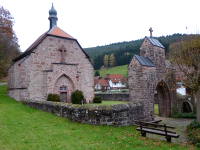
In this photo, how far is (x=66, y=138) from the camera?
9.95m

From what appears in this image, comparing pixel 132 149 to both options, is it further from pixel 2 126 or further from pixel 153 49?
pixel 153 49

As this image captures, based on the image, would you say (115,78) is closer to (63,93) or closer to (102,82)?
(102,82)

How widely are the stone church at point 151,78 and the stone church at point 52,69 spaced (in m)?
11.6

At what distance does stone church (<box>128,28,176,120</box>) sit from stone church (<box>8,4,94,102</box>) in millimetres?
11637

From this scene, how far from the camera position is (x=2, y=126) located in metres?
12.1

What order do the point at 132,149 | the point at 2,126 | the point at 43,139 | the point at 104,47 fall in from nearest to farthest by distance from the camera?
the point at 132,149
the point at 43,139
the point at 2,126
the point at 104,47

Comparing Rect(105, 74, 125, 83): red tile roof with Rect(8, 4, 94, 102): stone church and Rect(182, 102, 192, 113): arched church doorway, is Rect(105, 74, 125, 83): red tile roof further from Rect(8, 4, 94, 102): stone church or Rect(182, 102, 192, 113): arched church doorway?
Rect(182, 102, 192, 113): arched church doorway

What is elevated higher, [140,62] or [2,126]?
[140,62]

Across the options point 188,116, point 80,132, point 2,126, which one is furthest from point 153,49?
point 2,126

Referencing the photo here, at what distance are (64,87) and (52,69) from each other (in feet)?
9.44

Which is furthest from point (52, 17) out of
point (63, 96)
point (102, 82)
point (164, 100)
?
point (102, 82)

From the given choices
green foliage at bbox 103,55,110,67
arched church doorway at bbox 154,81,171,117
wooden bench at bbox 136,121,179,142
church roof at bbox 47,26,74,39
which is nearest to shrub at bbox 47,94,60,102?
church roof at bbox 47,26,74,39

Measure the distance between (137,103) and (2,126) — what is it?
27.6ft

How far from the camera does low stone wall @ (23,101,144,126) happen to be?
43.2 feet
